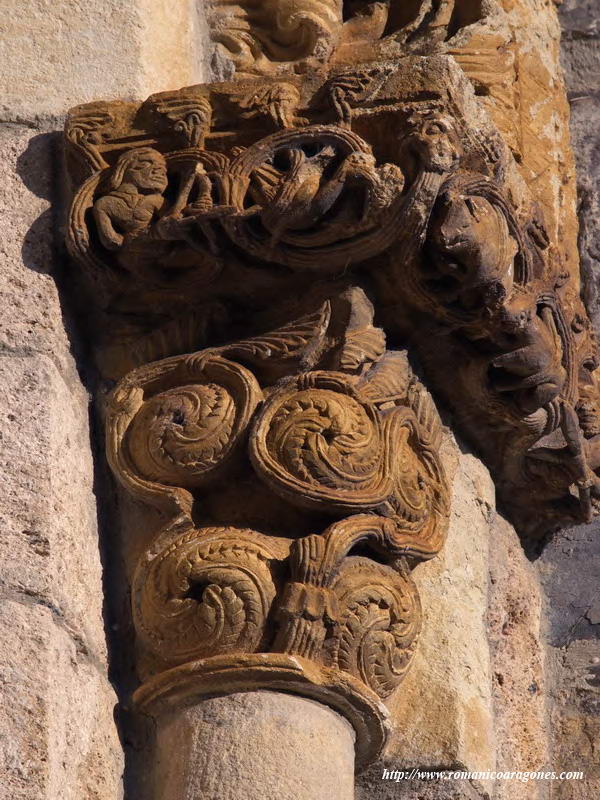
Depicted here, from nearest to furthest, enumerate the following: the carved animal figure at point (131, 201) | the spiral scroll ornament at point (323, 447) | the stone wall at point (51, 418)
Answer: the stone wall at point (51, 418)
the spiral scroll ornament at point (323, 447)
the carved animal figure at point (131, 201)

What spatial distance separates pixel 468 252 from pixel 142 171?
51 cm

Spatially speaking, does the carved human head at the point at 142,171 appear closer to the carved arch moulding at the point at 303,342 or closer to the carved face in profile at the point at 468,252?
the carved arch moulding at the point at 303,342

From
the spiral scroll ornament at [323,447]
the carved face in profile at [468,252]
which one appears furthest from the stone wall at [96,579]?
the carved face in profile at [468,252]

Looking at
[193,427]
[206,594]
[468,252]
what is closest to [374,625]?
[206,594]

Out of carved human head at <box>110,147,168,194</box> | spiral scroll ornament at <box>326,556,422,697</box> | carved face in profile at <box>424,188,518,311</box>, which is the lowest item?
spiral scroll ornament at <box>326,556,422,697</box>

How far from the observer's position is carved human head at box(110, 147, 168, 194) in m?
2.62

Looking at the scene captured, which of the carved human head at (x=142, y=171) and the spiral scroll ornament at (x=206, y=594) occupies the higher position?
the carved human head at (x=142, y=171)

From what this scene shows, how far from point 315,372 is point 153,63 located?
2.19 ft

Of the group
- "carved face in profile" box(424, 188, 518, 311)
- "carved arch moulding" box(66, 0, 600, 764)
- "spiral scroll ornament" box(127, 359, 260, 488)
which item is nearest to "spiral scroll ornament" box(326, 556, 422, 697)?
"carved arch moulding" box(66, 0, 600, 764)

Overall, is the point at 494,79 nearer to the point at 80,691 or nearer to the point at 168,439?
the point at 168,439

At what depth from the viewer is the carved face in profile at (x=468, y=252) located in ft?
8.16

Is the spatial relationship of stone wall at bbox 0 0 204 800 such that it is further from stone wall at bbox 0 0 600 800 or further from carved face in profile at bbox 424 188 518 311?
carved face in profile at bbox 424 188 518 311

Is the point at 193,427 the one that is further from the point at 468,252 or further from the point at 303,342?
the point at 468,252

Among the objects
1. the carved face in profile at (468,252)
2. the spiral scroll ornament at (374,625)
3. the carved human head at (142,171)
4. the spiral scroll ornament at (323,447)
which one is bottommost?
the spiral scroll ornament at (374,625)
